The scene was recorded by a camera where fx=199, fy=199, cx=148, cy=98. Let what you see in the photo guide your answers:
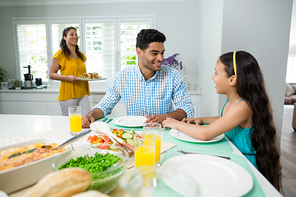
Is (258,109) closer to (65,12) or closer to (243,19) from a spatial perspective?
(243,19)

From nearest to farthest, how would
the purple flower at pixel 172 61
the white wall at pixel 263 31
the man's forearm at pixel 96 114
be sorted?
1. the man's forearm at pixel 96 114
2. the white wall at pixel 263 31
3. the purple flower at pixel 172 61

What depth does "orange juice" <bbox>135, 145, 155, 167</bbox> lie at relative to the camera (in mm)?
665

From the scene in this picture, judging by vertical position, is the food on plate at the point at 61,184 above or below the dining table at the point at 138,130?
above

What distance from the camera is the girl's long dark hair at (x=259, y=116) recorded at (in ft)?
3.50

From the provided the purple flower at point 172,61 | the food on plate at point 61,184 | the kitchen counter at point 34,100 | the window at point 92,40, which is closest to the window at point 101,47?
the window at point 92,40

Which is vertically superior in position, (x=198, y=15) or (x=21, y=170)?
(x=198, y=15)

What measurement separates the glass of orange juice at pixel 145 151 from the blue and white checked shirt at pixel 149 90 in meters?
1.08

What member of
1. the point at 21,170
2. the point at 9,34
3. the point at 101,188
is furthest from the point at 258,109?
the point at 9,34

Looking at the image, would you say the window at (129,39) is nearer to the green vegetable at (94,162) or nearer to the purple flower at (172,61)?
the purple flower at (172,61)

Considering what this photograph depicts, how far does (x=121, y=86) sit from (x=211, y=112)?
1.22 meters

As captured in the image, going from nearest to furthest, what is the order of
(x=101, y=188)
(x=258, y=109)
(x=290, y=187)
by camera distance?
(x=101, y=188)
(x=258, y=109)
(x=290, y=187)

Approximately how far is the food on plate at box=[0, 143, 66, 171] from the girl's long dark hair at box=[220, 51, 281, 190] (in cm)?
97

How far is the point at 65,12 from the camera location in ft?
12.1

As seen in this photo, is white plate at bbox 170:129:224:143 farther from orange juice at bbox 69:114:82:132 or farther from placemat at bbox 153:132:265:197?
orange juice at bbox 69:114:82:132
